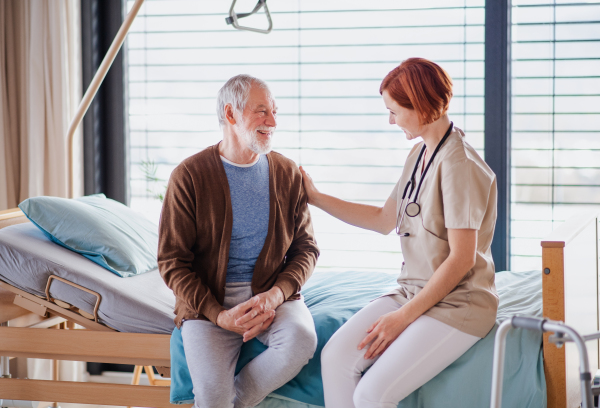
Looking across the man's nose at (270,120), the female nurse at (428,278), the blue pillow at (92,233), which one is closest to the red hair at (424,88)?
the female nurse at (428,278)

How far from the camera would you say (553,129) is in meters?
2.82

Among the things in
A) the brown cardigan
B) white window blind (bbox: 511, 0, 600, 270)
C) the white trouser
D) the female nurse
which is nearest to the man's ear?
the brown cardigan

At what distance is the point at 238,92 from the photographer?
1799mm

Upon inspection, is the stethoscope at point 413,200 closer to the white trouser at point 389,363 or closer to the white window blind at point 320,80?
the white trouser at point 389,363

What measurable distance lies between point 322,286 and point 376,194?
89cm

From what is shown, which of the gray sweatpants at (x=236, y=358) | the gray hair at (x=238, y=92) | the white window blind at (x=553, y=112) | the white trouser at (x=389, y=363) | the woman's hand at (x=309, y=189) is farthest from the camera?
the white window blind at (x=553, y=112)

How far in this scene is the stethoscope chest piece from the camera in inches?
64.7

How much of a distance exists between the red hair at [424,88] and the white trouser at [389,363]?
569 millimetres

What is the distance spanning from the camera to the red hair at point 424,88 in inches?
62.7

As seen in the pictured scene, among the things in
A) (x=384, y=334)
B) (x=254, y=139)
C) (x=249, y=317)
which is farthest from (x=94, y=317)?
(x=384, y=334)

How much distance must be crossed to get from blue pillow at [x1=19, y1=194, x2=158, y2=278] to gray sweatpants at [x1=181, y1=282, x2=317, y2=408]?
531 millimetres

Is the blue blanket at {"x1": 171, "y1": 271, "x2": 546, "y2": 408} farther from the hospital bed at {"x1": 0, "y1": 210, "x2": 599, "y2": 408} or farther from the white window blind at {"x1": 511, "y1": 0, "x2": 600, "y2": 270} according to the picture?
the white window blind at {"x1": 511, "y1": 0, "x2": 600, "y2": 270}

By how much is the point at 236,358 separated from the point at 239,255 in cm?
31

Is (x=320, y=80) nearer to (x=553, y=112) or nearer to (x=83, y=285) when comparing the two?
(x=553, y=112)
